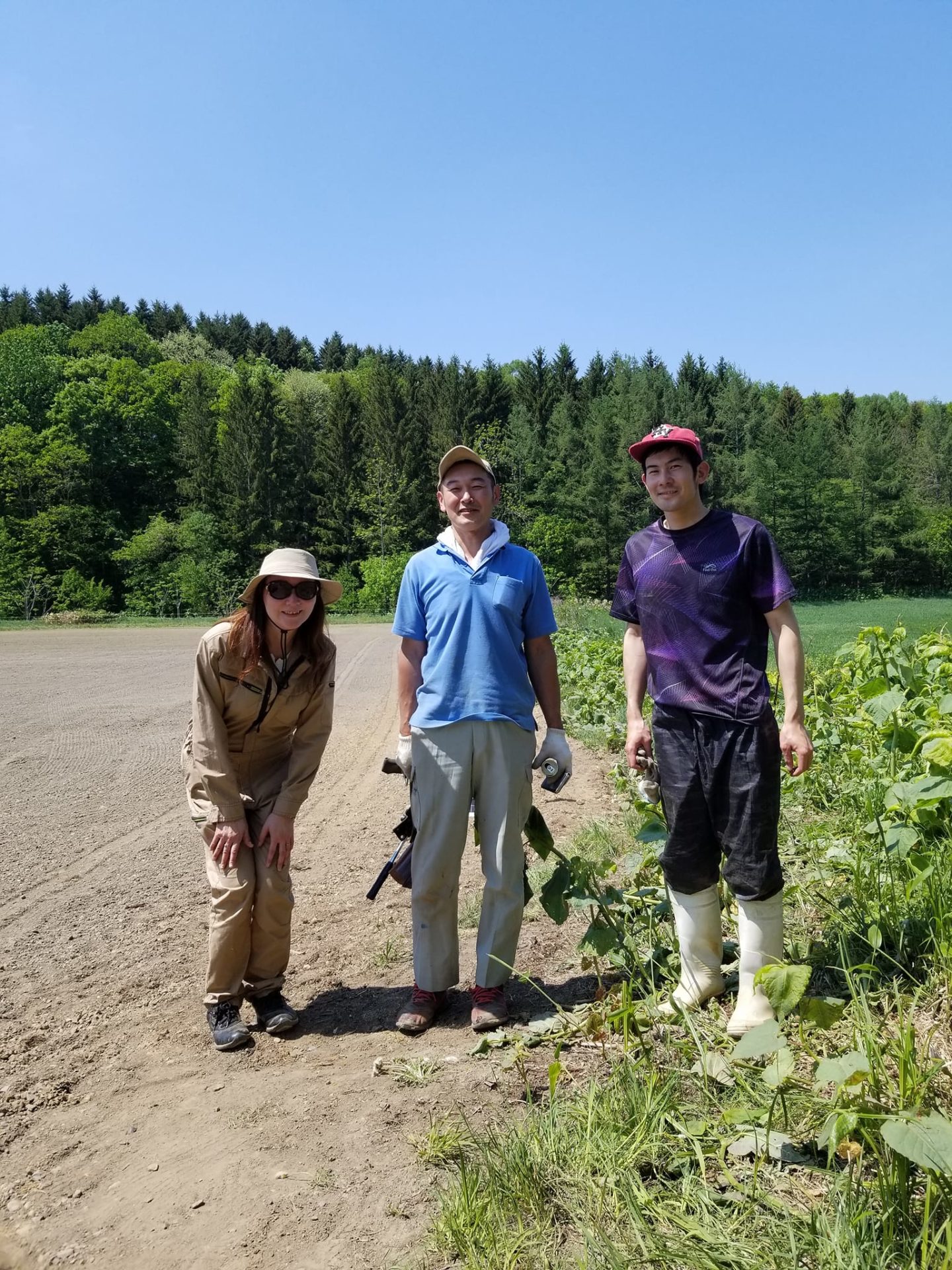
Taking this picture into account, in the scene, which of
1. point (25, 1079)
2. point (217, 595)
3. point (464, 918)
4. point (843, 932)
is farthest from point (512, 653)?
point (217, 595)

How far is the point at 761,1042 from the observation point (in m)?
2.10

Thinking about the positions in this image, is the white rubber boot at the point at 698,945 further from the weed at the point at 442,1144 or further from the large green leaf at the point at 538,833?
the weed at the point at 442,1144

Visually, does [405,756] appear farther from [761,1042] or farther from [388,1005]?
[761,1042]

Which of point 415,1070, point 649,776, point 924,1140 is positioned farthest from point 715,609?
point 415,1070

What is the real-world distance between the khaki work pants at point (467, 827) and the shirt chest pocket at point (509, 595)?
415mm

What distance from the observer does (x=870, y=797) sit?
374 cm

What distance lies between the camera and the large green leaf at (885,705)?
11.1 feet

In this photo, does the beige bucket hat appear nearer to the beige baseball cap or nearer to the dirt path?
the beige baseball cap

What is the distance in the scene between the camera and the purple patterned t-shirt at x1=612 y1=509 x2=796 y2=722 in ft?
9.37

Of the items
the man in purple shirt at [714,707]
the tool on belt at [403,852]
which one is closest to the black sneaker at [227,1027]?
the tool on belt at [403,852]

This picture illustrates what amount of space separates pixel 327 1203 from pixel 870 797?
252 centimetres

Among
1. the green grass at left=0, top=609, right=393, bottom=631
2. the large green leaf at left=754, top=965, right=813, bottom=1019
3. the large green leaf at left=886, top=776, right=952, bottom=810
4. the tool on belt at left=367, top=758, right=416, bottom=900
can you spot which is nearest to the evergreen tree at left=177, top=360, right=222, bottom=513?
the green grass at left=0, top=609, right=393, bottom=631

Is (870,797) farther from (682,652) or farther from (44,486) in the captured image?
(44,486)

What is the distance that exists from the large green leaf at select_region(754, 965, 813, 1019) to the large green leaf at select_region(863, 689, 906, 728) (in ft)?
4.82
